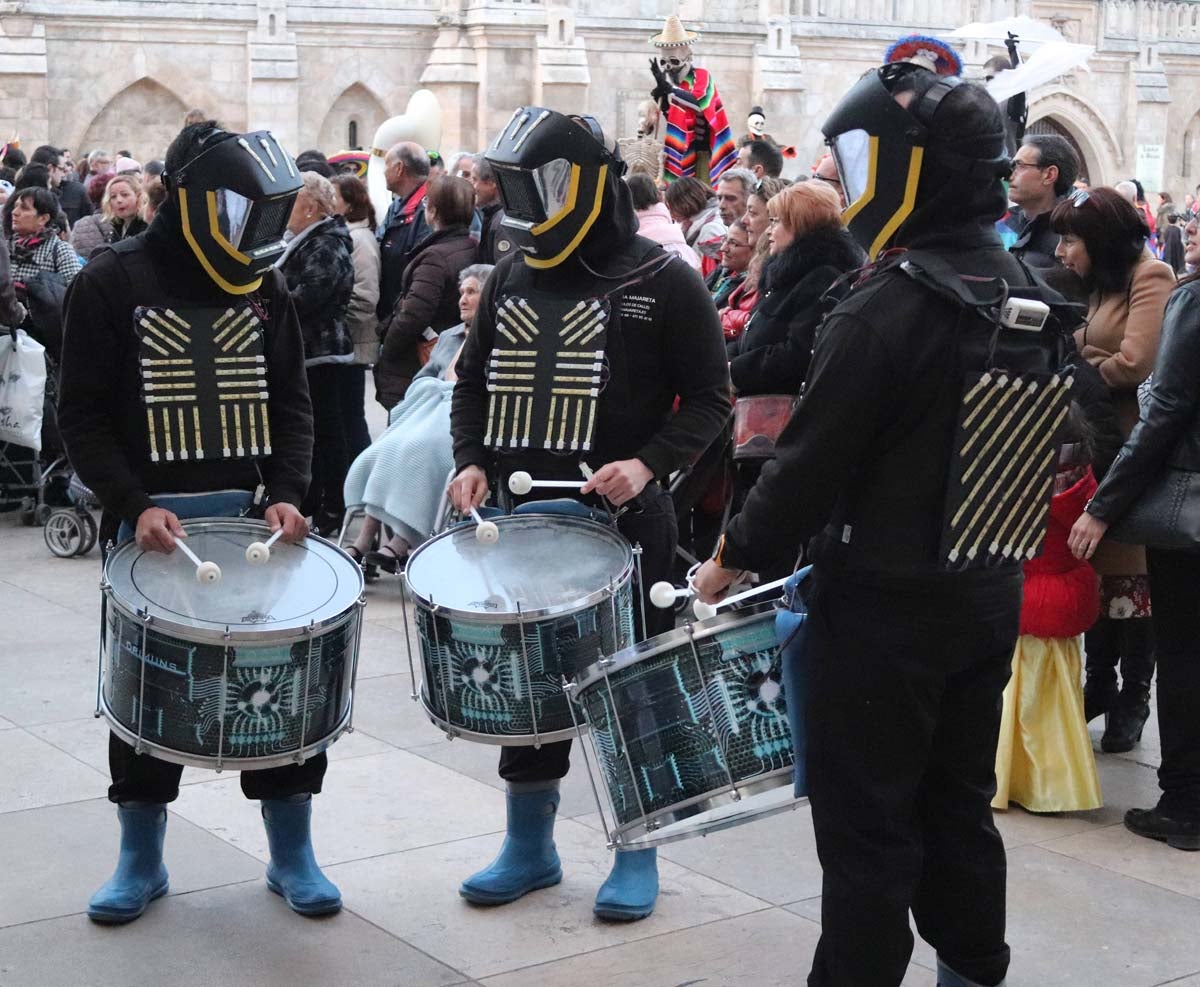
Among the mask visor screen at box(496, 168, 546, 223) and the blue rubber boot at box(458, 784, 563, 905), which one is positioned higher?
the mask visor screen at box(496, 168, 546, 223)

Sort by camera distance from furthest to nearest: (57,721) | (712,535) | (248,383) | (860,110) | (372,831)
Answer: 1. (712,535)
2. (57,721)
3. (372,831)
4. (248,383)
5. (860,110)

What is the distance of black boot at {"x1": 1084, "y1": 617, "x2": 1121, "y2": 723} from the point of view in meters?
6.54

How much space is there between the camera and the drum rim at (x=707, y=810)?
12.7ft

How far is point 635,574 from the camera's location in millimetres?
4719

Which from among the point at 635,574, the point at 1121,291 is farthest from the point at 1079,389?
the point at 635,574

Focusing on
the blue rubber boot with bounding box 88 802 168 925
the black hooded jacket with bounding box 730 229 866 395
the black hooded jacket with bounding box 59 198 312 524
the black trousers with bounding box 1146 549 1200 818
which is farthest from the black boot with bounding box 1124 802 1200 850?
the blue rubber boot with bounding box 88 802 168 925

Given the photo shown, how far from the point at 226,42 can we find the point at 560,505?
19684mm

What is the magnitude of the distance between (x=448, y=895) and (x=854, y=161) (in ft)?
7.61

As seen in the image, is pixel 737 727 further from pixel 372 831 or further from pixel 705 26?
pixel 705 26

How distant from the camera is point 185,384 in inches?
178

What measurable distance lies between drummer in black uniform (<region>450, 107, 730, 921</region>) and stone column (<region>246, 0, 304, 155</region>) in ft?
61.7

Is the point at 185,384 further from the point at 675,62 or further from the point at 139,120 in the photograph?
the point at 139,120

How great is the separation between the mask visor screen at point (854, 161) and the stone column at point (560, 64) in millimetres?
20860

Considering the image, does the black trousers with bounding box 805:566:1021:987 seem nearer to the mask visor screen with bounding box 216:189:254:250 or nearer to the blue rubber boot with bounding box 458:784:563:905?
the blue rubber boot with bounding box 458:784:563:905
